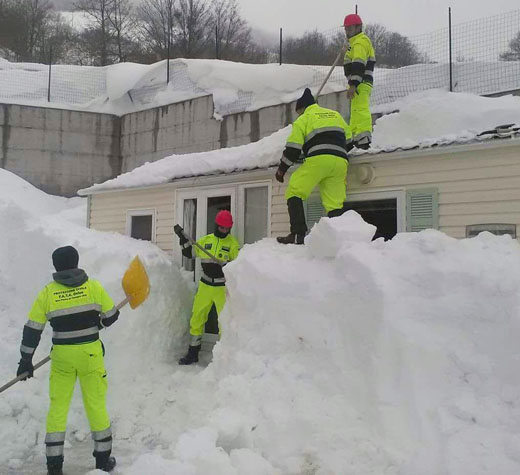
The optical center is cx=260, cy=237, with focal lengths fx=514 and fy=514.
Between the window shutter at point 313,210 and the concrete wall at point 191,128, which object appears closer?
the window shutter at point 313,210

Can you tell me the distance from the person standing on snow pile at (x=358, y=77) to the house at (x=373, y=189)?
33 cm

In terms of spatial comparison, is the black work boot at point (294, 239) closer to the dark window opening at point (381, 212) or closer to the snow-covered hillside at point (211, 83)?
the dark window opening at point (381, 212)

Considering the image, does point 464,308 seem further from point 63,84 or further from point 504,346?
point 63,84

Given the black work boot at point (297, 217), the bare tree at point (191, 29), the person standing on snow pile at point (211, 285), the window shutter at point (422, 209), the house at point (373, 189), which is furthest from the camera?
the bare tree at point (191, 29)

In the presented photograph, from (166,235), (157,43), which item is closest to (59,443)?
(166,235)

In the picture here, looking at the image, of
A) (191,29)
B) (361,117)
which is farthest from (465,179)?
(191,29)

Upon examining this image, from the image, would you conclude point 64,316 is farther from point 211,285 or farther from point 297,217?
point 297,217

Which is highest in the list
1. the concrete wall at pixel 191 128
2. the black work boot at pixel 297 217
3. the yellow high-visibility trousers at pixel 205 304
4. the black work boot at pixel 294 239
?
the concrete wall at pixel 191 128

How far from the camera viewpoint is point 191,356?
750 cm

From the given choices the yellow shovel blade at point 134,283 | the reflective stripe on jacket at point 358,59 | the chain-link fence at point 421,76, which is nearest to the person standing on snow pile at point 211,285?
the yellow shovel blade at point 134,283

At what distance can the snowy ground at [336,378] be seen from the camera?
13.3 ft

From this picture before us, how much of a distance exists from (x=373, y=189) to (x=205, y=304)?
294 centimetres

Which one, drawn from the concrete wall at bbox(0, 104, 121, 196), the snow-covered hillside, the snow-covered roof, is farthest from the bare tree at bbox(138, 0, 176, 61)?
the snow-covered roof

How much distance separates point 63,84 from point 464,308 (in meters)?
19.0
